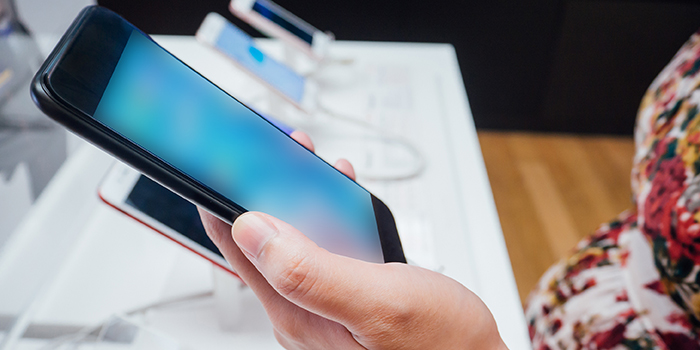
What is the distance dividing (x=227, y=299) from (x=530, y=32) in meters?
1.49

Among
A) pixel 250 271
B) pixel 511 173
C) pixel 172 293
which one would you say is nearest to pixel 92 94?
pixel 250 271

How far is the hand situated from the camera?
240mm

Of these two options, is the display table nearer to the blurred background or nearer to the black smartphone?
the black smartphone

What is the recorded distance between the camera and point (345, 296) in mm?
243

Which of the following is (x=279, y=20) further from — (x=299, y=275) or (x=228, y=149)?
(x=299, y=275)

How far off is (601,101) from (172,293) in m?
1.69

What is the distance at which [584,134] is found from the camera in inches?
68.8

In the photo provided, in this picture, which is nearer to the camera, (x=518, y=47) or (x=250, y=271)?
(x=250, y=271)

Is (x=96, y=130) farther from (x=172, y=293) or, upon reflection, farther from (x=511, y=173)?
(x=511, y=173)

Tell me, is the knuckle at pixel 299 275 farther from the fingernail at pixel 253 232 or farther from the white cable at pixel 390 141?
the white cable at pixel 390 141

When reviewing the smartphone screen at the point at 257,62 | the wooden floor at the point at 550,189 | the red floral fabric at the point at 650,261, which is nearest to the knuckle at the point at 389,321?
the red floral fabric at the point at 650,261

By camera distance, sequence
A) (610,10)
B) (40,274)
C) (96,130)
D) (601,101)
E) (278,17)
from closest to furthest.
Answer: (96,130) → (40,274) → (278,17) → (610,10) → (601,101)

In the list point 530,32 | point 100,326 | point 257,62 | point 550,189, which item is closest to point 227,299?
point 100,326

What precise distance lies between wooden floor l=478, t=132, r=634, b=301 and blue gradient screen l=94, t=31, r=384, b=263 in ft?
3.12
